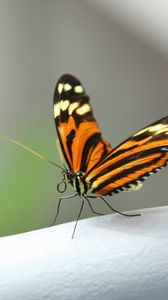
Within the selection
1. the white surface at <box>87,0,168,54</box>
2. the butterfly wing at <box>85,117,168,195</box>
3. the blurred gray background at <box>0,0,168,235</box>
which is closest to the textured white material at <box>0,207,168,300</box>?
the butterfly wing at <box>85,117,168,195</box>

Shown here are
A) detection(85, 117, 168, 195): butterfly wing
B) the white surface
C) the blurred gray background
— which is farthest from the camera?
the white surface

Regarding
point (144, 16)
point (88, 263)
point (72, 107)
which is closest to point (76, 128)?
point (72, 107)

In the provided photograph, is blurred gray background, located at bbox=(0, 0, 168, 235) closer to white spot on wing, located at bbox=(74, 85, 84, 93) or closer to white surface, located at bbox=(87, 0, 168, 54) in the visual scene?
white surface, located at bbox=(87, 0, 168, 54)

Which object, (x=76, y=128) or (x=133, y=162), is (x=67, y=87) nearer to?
(x=76, y=128)

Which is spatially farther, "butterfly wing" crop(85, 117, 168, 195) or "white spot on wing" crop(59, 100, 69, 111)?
"white spot on wing" crop(59, 100, 69, 111)

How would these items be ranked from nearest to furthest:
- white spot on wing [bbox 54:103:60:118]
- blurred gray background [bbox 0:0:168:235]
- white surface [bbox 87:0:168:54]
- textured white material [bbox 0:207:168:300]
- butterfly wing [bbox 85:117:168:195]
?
textured white material [bbox 0:207:168:300] → butterfly wing [bbox 85:117:168:195] → white spot on wing [bbox 54:103:60:118] → blurred gray background [bbox 0:0:168:235] → white surface [bbox 87:0:168:54]

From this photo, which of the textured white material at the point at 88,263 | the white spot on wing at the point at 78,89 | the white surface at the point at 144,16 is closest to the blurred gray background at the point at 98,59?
the white surface at the point at 144,16

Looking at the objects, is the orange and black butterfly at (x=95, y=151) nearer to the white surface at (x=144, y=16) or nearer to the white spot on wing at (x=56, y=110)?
the white spot on wing at (x=56, y=110)

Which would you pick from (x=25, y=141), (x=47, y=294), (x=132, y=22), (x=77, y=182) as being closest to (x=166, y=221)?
(x=47, y=294)
